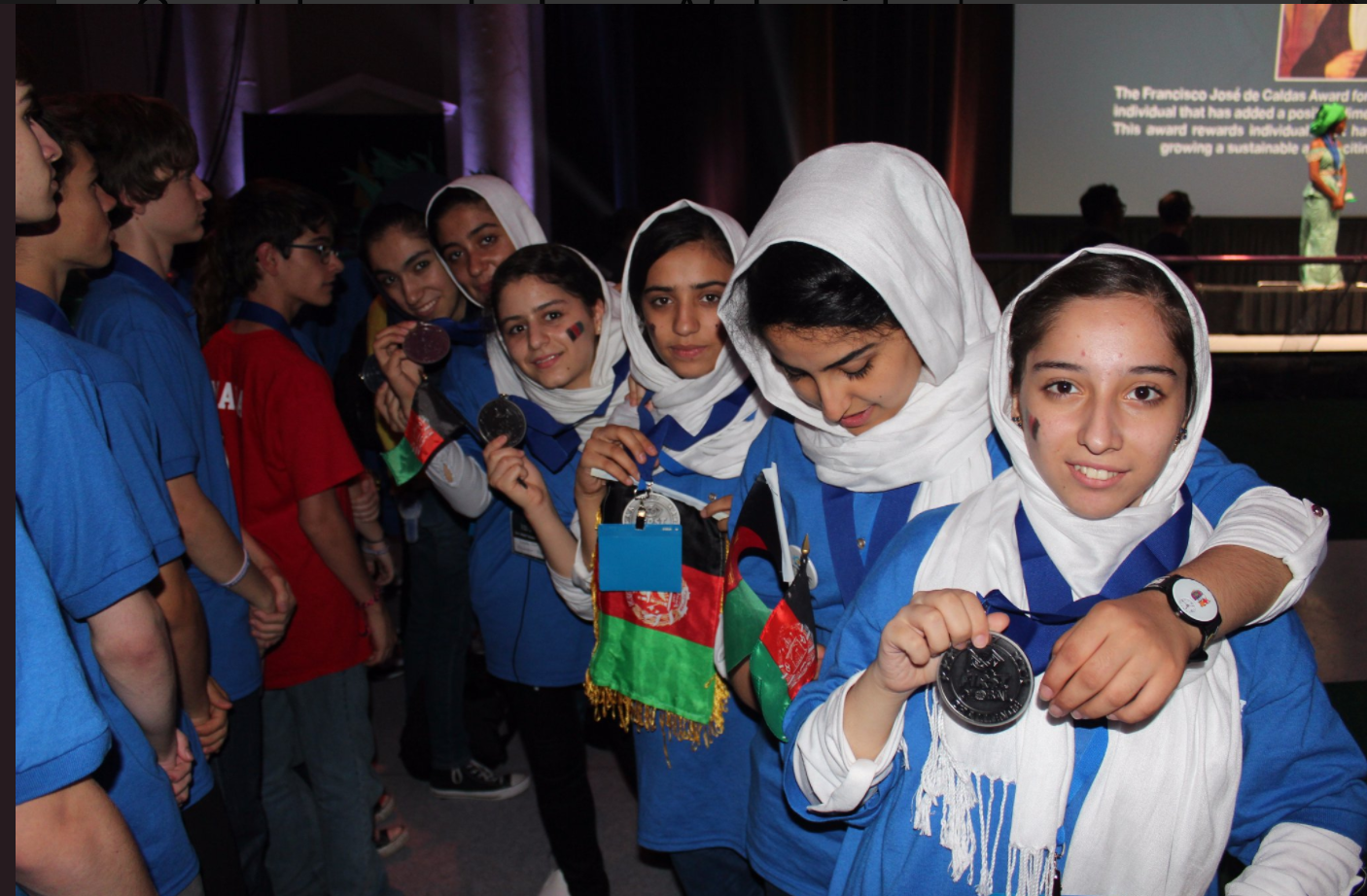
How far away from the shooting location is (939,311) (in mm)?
1358

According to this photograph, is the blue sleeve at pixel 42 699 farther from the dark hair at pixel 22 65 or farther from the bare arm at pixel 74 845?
the dark hair at pixel 22 65

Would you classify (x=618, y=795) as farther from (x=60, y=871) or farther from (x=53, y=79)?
(x=53, y=79)

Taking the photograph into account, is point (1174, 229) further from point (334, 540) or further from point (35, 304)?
point (35, 304)

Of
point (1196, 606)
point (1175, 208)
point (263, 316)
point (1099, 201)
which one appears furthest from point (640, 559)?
point (1175, 208)

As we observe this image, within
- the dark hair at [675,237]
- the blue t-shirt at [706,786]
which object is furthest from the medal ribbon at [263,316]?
the blue t-shirt at [706,786]

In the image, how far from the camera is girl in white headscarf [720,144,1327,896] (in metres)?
1.33

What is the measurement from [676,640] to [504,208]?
1617mm

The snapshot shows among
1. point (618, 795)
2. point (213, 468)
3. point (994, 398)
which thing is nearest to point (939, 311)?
point (994, 398)

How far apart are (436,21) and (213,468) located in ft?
24.8

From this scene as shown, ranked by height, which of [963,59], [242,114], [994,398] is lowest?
[994,398]

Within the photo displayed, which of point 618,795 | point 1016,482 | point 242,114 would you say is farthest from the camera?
point 242,114

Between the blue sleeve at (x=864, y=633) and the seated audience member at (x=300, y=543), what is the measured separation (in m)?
1.50

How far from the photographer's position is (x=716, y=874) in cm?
191

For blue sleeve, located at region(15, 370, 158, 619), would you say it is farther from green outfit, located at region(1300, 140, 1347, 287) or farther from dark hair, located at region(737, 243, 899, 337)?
green outfit, located at region(1300, 140, 1347, 287)
